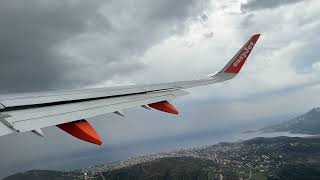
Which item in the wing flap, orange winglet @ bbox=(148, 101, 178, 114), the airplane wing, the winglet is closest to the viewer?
the wing flap

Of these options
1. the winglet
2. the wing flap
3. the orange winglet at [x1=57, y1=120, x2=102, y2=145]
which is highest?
the winglet

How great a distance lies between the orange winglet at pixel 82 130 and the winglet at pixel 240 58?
10705 millimetres

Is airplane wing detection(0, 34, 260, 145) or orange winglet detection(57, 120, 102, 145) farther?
orange winglet detection(57, 120, 102, 145)

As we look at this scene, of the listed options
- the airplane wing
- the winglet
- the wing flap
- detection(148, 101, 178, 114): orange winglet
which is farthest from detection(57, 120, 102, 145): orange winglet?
the winglet

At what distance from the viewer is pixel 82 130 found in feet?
33.1

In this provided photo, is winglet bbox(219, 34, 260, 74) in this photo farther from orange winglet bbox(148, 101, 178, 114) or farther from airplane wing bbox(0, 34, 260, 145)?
orange winglet bbox(148, 101, 178, 114)

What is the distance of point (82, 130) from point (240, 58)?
37.2ft

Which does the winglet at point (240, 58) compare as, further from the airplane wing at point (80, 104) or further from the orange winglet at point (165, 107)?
the orange winglet at point (165, 107)

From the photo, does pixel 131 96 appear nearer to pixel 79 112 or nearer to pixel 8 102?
pixel 79 112

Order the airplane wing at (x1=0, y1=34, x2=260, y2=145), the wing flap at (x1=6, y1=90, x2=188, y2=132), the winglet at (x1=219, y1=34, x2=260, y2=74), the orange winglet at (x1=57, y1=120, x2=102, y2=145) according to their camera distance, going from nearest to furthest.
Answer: the wing flap at (x1=6, y1=90, x2=188, y2=132)
the airplane wing at (x1=0, y1=34, x2=260, y2=145)
the orange winglet at (x1=57, y1=120, x2=102, y2=145)
the winglet at (x1=219, y1=34, x2=260, y2=74)

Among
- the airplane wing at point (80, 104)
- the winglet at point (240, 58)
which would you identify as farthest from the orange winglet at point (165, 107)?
the winglet at point (240, 58)

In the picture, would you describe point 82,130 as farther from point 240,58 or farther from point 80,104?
point 240,58

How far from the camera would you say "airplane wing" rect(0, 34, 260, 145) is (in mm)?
9250

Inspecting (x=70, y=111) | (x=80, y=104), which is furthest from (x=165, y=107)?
(x=70, y=111)
